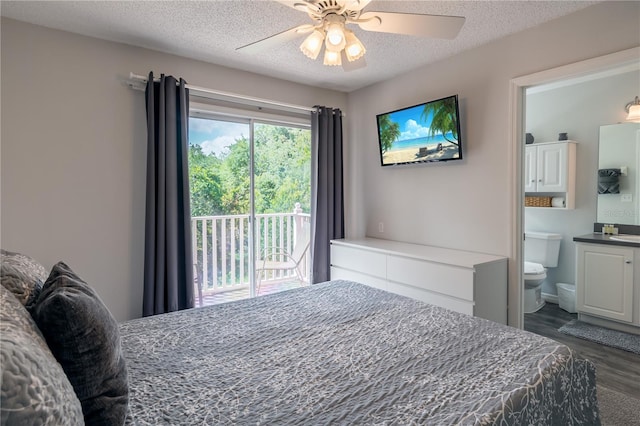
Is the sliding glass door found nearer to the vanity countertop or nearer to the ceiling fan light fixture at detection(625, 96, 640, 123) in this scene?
the vanity countertop

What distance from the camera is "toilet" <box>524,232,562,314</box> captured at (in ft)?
12.5

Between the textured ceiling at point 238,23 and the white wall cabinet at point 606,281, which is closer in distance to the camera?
the textured ceiling at point 238,23

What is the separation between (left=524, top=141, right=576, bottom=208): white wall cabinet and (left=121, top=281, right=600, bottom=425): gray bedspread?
3086mm

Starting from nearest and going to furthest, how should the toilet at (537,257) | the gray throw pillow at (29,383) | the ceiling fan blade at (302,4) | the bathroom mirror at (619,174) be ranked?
the gray throw pillow at (29,383) < the ceiling fan blade at (302,4) < the bathroom mirror at (619,174) < the toilet at (537,257)

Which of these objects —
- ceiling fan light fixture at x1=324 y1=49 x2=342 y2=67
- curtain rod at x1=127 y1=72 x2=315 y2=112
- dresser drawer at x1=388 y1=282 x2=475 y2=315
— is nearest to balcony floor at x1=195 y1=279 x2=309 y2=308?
dresser drawer at x1=388 y1=282 x2=475 y2=315

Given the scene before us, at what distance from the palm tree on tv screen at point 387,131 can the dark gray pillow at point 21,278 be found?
3.01 metres

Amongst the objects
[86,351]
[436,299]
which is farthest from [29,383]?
[436,299]

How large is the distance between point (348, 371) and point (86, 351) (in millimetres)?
847

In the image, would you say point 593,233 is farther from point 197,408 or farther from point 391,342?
point 197,408

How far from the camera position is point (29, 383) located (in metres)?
0.59

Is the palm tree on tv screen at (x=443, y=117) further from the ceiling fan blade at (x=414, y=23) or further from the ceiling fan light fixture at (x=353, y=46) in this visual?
the ceiling fan light fixture at (x=353, y=46)

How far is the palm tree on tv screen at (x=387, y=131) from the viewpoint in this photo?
138 inches

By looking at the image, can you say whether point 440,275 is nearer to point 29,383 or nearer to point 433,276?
point 433,276

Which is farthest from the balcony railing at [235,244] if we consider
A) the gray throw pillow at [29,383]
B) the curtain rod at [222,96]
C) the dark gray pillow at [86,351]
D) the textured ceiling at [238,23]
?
the gray throw pillow at [29,383]
